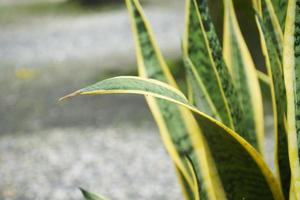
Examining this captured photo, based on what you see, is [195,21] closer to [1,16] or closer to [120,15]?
[120,15]

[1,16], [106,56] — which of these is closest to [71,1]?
[1,16]

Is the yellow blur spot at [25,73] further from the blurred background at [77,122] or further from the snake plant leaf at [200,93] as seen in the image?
the snake plant leaf at [200,93]

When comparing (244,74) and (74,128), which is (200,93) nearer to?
(244,74)

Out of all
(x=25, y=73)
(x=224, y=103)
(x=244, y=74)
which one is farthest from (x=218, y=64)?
(x=25, y=73)

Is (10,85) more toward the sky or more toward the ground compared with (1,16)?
more toward the ground

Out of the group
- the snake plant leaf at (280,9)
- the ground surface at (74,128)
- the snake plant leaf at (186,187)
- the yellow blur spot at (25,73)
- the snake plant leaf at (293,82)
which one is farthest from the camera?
the yellow blur spot at (25,73)

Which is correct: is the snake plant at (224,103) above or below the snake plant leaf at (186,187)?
above

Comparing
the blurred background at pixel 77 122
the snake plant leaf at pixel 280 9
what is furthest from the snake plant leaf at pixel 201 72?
the blurred background at pixel 77 122
